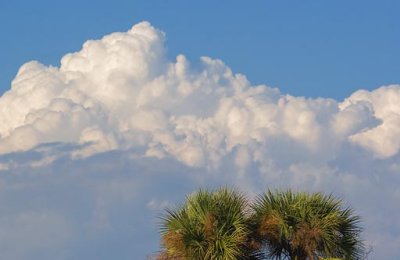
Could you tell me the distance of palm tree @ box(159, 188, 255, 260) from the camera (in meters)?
26.2

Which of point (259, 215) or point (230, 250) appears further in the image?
point (259, 215)

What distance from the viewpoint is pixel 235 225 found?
1049 inches

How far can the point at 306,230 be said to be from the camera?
2697 centimetres

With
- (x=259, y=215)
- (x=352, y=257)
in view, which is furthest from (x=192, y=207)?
(x=352, y=257)

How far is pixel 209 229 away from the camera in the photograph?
26.5m

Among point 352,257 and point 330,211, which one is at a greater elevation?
point 330,211

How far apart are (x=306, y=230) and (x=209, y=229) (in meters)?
3.61

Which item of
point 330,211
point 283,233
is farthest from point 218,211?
point 330,211

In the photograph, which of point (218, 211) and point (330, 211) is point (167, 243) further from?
point (330, 211)

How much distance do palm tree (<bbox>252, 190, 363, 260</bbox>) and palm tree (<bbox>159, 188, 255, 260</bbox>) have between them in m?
0.91

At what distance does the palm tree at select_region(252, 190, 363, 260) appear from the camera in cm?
2694

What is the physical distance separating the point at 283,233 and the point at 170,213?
4.28 m

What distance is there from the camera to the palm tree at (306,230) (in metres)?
26.9

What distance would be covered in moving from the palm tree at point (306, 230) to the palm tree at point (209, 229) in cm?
91
